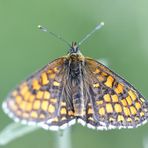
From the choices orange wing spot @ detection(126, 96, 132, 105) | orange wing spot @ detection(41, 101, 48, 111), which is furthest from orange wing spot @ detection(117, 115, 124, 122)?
orange wing spot @ detection(41, 101, 48, 111)

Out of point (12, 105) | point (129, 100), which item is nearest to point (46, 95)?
point (12, 105)

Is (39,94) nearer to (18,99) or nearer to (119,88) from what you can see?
(18,99)

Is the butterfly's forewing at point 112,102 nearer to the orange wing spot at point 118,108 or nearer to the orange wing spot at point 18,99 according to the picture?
the orange wing spot at point 118,108

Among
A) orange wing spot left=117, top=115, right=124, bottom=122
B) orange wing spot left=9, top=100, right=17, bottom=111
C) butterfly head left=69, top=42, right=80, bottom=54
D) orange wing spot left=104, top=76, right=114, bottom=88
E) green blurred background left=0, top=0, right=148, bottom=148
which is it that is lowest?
orange wing spot left=9, top=100, right=17, bottom=111

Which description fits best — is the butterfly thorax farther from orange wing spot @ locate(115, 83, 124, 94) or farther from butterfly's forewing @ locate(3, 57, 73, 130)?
orange wing spot @ locate(115, 83, 124, 94)

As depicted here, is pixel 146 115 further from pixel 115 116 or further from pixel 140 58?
pixel 140 58

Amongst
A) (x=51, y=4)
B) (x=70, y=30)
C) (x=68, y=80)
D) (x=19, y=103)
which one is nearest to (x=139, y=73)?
(x=70, y=30)
